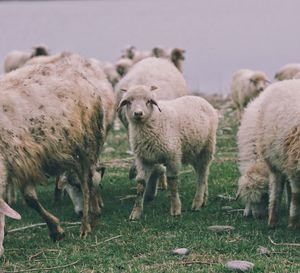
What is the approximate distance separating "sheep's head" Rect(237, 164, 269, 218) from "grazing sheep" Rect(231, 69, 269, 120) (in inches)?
261

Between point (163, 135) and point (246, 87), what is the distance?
23.2 feet

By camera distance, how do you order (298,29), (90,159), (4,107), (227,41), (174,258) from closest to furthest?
(174,258) < (4,107) < (90,159) < (227,41) < (298,29)

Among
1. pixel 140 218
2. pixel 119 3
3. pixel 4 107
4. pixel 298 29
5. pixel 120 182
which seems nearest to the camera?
pixel 4 107

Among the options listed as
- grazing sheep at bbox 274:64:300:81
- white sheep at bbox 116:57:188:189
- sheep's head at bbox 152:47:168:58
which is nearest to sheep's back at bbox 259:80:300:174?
white sheep at bbox 116:57:188:189

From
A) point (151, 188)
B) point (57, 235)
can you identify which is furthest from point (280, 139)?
point (151, 188)

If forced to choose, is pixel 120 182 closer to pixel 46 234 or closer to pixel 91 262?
pixel 46 234

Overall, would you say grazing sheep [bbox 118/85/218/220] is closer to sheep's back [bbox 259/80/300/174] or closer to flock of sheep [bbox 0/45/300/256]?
flock of sheep [bbox 0/45/300/256]

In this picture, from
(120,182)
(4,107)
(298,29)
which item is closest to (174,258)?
(4,107)

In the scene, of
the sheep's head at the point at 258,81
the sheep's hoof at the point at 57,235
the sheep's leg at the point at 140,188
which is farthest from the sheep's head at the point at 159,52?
the sheep's hoof at the point at 57,235

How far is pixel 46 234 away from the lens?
24.5ft

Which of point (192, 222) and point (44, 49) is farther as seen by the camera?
point (44, 49)

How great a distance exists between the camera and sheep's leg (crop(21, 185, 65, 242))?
22.6ft

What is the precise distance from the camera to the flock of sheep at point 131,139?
6812mm

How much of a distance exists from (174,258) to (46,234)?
1.70m
